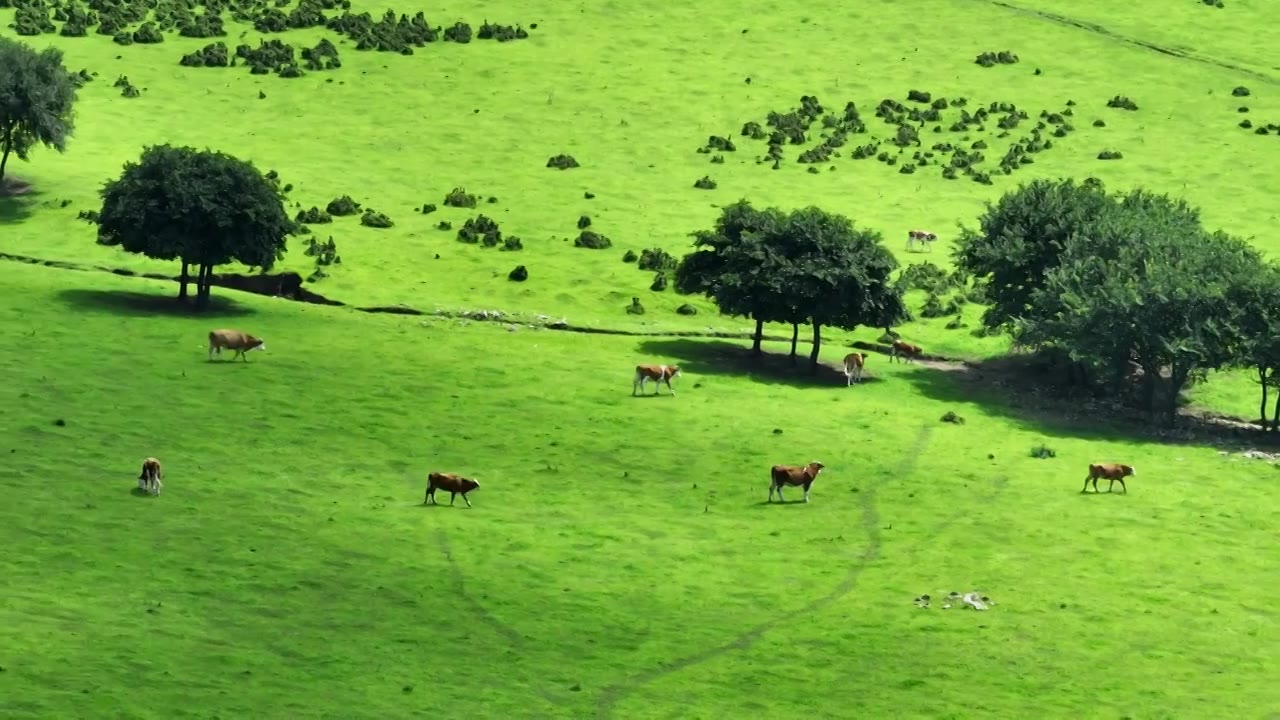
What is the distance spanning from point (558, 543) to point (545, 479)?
8283 millimetres

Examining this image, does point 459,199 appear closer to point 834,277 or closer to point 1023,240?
point 834,277

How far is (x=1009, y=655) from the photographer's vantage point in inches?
2682

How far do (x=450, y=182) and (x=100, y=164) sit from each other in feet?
67.3

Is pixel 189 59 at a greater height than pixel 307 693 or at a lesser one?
greater

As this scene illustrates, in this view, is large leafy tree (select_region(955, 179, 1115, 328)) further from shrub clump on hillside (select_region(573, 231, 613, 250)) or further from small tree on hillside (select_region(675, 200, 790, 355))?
shrub clump on hillside (select_region(573, 231, 613, 250))

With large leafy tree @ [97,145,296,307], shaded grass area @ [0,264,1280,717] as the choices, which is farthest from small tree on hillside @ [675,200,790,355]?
large leafy tree @ [97,145,296,307]

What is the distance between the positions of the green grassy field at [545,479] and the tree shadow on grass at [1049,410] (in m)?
0.64

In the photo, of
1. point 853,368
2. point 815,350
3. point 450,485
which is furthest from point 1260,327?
point 450,485

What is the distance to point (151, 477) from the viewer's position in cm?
7612

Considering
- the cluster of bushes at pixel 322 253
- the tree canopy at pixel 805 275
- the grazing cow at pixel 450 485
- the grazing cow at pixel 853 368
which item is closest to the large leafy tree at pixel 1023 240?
the tree canopy at pixel 805 275

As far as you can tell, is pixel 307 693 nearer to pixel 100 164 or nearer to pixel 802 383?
pixel 802 383

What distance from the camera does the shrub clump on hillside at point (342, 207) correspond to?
4970 inches

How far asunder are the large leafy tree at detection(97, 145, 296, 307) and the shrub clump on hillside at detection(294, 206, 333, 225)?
55.9 feet

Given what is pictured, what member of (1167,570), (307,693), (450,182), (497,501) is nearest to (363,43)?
(450,182)
